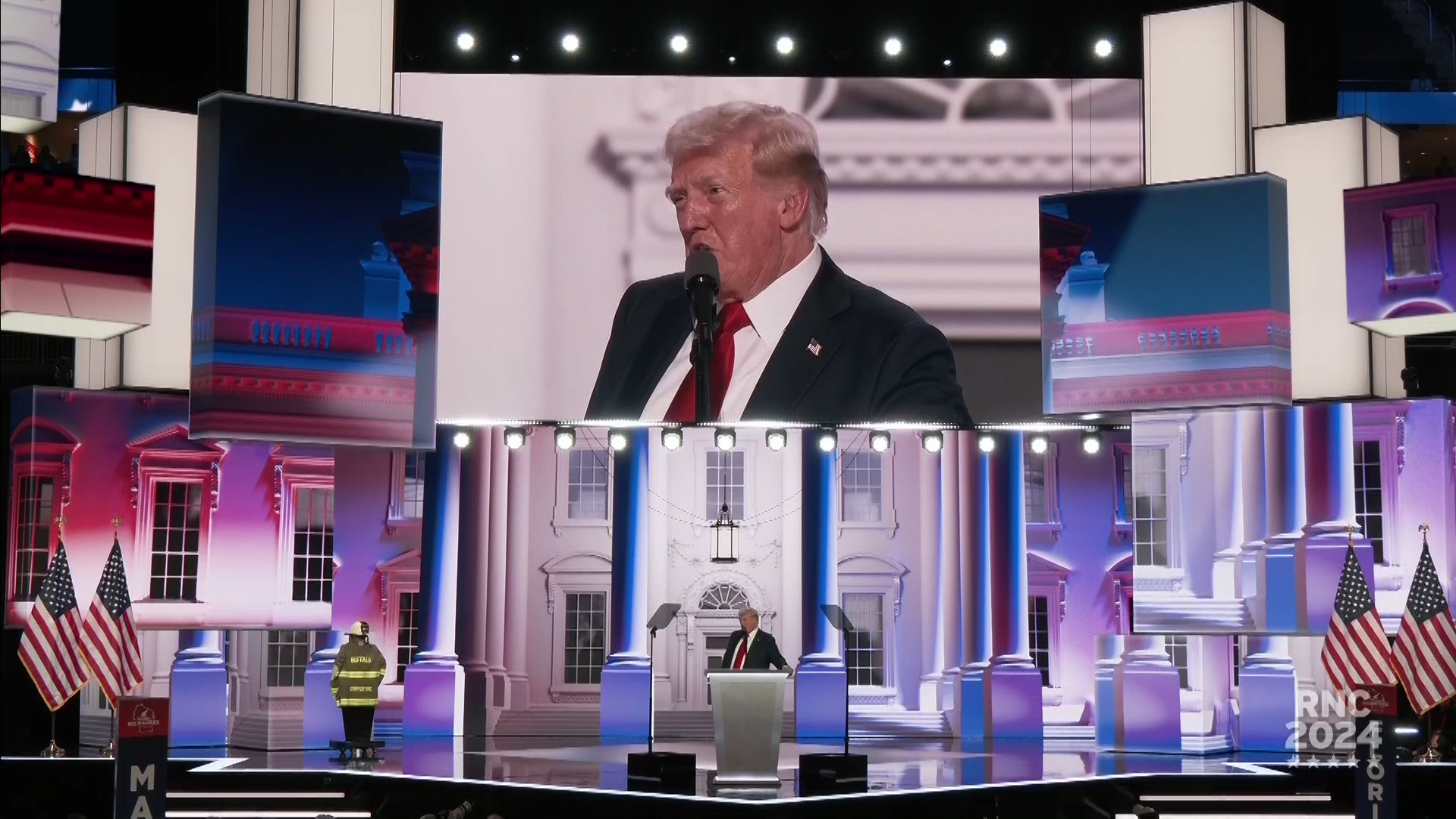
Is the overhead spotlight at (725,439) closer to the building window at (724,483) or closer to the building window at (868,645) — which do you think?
the building window at (724,483)

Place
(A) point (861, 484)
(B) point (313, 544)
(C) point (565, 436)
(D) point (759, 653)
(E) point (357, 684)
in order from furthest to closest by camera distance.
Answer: (A) point (861, 484), (B) point (313, 544), (C) point (565, 436), (E) point (357, 684), (D) point (759, 653)

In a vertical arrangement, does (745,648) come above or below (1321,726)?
above

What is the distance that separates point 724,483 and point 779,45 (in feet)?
18.7

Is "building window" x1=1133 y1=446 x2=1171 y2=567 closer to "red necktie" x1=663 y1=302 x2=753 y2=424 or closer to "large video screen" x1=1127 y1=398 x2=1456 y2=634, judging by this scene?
"large video screen" x1=1127 y1=398 x2=1456 y2=634

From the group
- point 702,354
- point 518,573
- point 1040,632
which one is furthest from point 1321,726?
point 518,573

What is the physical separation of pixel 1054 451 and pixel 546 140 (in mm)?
7173

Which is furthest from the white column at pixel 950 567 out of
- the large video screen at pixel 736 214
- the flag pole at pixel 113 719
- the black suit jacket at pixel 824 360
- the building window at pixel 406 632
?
the flag pole at pixel 113 719

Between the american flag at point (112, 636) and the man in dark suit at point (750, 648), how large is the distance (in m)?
6.05

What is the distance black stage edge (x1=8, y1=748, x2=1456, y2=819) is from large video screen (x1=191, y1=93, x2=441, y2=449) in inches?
136

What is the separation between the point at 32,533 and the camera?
53.1 ft

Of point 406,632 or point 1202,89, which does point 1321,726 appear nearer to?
point 1202,89

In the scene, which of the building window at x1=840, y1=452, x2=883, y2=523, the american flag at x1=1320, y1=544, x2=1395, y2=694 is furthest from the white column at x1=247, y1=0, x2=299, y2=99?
the american flag at x1=1320, y1=544, x2=1395, y2=694

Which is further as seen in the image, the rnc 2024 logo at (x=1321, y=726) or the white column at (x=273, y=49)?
the white column at (x=273, y=49)

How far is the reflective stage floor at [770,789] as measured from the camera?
11906mm
